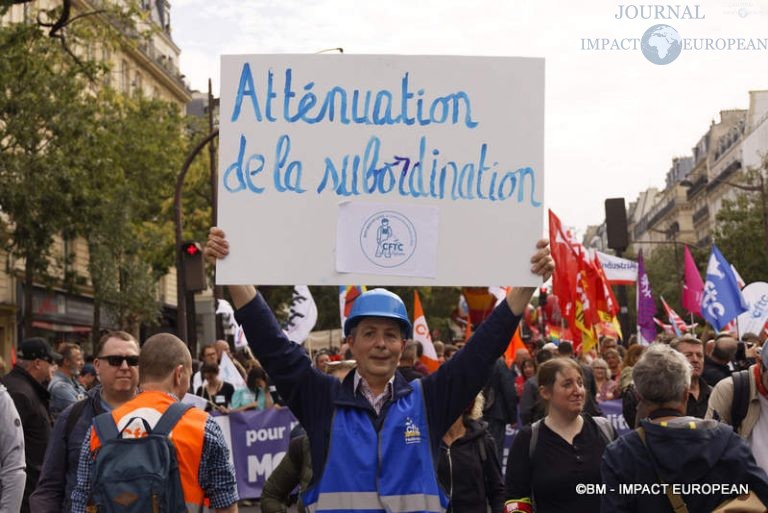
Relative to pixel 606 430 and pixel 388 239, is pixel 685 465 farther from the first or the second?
pixel 606 430

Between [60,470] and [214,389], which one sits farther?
[214,389]

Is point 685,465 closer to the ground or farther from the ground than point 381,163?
closer to the ground

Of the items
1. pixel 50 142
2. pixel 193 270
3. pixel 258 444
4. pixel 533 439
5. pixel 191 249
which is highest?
pixel 50 142

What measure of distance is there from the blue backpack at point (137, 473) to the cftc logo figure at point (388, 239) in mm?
956

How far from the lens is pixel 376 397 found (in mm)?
4066

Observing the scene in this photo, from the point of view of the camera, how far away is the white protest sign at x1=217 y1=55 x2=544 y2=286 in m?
4.13

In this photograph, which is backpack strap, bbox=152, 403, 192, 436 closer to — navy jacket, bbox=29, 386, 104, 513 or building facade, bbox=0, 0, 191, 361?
navy jacket, bbox=29, 386, 104, 513

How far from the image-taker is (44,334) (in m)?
39.1

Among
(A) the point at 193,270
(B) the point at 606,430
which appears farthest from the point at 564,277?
(B) the point at 606,430

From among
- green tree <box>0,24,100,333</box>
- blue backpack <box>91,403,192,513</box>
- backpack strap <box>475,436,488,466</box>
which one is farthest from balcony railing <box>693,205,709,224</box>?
blue backpack <box>91,403,192,513</box>

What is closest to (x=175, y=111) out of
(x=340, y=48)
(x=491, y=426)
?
(x=340, y=48)

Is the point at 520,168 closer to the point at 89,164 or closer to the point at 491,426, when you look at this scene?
the point at 491,426

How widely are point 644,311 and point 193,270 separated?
8.34 metres

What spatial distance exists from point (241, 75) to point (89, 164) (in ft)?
74.6
